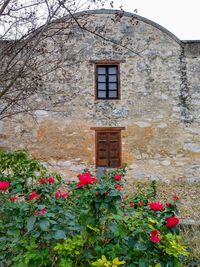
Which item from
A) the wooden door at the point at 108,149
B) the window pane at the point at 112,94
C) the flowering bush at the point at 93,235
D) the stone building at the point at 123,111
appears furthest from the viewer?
the window pane at the point at 112,94

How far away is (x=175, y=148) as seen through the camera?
1082 centimetres

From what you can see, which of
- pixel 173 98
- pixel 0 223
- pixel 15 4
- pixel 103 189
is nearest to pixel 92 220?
pixel 103 189

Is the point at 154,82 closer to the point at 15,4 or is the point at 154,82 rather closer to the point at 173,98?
the point at 173,98

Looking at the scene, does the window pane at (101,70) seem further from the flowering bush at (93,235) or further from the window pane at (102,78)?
the flowering bush at (93,235)

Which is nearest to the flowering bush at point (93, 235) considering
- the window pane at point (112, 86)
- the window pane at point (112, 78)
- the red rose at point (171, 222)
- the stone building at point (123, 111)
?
the red rose at point (171, 222)

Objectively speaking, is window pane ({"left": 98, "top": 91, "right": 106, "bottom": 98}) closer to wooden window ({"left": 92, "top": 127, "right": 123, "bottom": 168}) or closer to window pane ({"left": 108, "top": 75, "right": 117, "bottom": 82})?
window pane ({"left": 108, "top": 75, "right": 117, "bottom": 82})

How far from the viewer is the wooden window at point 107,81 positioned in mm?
11148

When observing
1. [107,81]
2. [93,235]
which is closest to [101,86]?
[107,81]

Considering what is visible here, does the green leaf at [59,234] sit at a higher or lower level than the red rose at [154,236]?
higher

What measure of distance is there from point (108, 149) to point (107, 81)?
2.20 meters

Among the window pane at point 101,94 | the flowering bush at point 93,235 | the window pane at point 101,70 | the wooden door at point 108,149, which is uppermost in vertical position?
the window pane at point 101,70

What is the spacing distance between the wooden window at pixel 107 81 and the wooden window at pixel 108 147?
1.16m

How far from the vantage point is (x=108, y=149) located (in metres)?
10.8

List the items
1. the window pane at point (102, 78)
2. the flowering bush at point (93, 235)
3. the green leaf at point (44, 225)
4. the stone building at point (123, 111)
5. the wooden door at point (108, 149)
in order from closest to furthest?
the green leaf at point (44, 225)
the flowering bush at point (93, 235)
the stone building at point (123, 111)
the wooden door at point (108, 149)
the window pane at point (102, 78)
